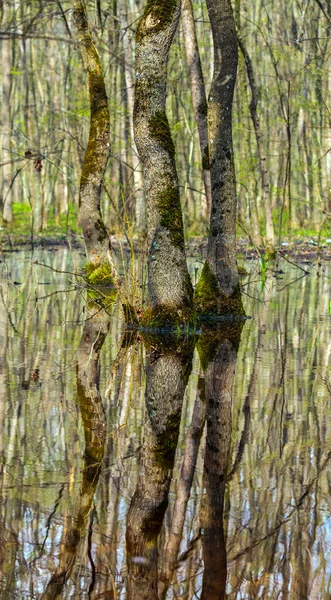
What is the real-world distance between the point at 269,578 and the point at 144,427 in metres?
2.23

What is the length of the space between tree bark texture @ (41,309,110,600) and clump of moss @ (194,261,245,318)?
4.71ft

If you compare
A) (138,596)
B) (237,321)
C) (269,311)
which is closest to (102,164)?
(269,311)

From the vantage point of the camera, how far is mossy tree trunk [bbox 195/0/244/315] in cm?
1025

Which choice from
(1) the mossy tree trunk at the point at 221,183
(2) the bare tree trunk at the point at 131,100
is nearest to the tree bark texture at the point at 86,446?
(1) the mossy tree trunk at the point at 221,183

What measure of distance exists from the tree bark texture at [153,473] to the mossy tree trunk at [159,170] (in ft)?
5.88

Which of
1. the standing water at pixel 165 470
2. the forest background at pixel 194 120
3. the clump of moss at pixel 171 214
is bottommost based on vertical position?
the standing water at pixel 165 470

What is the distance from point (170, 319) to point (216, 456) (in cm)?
470

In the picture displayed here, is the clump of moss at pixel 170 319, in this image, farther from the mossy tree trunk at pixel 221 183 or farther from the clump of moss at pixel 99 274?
the clump of moss at pixel 99 274

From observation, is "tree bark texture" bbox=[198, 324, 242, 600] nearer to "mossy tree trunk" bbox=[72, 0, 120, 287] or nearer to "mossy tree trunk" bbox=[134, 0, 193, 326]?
"mossy tree trunk" bbox=[134, 0, 193, 326]

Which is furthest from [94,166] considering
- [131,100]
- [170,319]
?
[131,100]

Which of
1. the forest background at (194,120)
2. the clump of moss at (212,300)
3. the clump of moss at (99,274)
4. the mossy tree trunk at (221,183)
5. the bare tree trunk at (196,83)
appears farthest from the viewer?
the forest background at (194,120)

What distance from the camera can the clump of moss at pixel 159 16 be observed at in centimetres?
906

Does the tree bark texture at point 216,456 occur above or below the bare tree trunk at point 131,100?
below

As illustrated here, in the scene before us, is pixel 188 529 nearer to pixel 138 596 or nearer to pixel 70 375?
pixel 138 596
